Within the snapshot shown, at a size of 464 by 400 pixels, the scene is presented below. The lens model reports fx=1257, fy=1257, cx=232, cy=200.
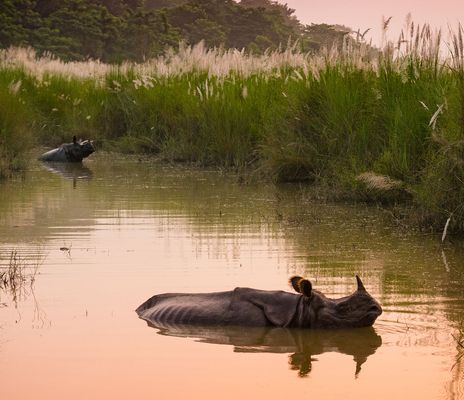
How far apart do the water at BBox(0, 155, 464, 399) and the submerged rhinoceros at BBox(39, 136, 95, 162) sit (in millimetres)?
5077

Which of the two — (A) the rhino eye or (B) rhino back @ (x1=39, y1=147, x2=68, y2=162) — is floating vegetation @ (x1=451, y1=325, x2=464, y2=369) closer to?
(A) the rhino eye

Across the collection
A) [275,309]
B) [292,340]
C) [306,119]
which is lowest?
[292,340]

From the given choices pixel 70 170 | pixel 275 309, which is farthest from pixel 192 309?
pixel 70 170

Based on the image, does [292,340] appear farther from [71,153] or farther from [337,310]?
[71,153]

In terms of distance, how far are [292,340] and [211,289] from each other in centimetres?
121

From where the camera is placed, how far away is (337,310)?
632cm

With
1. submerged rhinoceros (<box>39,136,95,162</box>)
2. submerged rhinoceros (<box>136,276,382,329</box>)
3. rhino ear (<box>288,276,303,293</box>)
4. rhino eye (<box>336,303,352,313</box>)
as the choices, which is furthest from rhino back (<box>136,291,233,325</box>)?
submerged rhinoceros (<box>39,136,95,162</box>)

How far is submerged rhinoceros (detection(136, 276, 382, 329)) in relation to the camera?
6.26 meters

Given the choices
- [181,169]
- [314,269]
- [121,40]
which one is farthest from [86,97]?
[121,40]

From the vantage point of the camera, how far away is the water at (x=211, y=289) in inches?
208

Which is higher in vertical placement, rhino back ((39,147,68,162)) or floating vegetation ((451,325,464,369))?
rhino back ((39,147,68,162))

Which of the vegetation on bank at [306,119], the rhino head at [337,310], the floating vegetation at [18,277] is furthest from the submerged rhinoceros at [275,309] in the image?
the vegetation on bank at [306,119]

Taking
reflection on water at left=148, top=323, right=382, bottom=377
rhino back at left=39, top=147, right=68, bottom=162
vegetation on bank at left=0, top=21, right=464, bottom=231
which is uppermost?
vegetation on bank at left=0, top=21, right=464, bottom=231

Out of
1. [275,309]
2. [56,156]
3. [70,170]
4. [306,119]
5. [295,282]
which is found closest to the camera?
[295,282]
